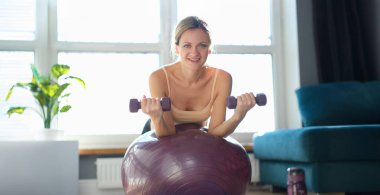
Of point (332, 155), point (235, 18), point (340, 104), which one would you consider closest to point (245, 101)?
point (332, 155)

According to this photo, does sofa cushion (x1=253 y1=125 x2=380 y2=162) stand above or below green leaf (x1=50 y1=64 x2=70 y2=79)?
below

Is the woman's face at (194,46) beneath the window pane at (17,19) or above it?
beneath

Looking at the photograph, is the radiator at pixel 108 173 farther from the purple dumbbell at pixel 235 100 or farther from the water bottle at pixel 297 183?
the water bottle at pixel 297 183

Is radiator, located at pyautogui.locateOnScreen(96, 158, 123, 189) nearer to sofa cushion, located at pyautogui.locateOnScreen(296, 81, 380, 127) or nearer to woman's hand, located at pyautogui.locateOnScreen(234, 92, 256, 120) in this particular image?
sofa cushion, located at pyautogui.locateOnScreen(296, 81, 380, 127)

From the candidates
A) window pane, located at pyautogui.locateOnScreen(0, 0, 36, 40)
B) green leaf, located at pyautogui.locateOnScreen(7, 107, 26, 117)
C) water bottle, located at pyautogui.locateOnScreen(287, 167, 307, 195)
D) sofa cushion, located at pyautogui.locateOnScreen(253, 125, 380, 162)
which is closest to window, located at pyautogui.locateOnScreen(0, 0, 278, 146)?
window pane, located at pyautogui.locateOnScreen(0, 0, 36, 40)

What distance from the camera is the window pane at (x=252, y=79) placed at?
391 cm

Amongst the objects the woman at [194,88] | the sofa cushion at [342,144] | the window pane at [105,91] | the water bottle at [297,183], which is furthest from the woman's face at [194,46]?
the window pane at [105,91]

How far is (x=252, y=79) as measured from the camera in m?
3.95

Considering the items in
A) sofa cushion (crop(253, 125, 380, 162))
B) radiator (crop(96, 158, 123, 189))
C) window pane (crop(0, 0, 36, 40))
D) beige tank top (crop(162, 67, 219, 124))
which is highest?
window pane (crop(0, 0, 36, 40))

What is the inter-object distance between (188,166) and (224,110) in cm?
43

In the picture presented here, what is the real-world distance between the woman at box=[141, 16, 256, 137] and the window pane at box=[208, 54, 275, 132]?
206 cm

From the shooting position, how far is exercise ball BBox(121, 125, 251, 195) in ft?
4.58

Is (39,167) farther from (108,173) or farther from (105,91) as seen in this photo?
(105,91)

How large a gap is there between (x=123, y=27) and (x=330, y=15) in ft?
5.38
